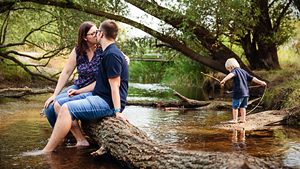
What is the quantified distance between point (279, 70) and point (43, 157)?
10862 mm

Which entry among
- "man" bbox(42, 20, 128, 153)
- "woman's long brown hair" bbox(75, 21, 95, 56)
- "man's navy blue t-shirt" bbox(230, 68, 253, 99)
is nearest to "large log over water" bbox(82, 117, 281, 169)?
"man" bbox(42, 20, 128, 153)

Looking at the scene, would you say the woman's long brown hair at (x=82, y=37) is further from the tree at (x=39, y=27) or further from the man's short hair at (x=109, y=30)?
the tree at (x=39, y=27)

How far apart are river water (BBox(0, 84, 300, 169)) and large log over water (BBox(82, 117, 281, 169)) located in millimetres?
257

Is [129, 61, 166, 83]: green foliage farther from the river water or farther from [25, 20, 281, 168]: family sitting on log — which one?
[25, 20, 281, 168]: family sitting on log

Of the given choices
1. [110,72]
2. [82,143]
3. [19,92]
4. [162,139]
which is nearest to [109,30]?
[110,72]

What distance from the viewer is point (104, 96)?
572 cm

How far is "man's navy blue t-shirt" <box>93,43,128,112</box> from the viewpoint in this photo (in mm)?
5547

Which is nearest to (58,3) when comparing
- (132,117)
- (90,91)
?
(132,117)

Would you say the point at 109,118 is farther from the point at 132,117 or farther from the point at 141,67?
the point at 141,67

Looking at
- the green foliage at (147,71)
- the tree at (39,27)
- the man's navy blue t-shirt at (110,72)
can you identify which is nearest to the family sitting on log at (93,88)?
the man's navy blue t-shirt at (110,72)

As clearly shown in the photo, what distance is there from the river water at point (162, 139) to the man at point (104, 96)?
0.39 metres

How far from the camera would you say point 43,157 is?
17.8 ft

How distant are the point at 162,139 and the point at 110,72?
1.83m

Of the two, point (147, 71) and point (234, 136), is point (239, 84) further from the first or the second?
point (147, 71)
